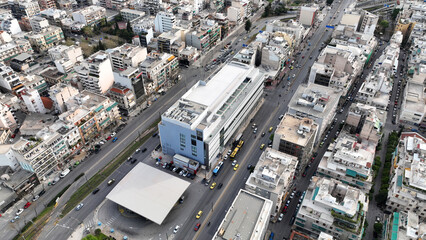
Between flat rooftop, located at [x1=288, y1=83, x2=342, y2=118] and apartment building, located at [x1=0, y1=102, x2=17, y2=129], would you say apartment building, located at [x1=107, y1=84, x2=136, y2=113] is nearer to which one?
apartment building, located at [x1=0, y1=102, x2=17, y2=129]

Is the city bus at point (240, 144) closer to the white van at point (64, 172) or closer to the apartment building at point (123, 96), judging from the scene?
the apartment building at point (123, 96)

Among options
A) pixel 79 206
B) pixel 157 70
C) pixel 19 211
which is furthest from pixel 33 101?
pixel 79 206

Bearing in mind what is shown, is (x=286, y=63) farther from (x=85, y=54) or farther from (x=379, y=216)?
(x=85, y=54)

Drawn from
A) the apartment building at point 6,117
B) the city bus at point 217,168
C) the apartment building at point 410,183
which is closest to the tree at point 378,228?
the apartment building at point 410,183

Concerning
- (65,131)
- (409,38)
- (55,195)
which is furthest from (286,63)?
(55,195)

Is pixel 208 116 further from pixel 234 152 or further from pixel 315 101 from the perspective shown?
pixel 315 101

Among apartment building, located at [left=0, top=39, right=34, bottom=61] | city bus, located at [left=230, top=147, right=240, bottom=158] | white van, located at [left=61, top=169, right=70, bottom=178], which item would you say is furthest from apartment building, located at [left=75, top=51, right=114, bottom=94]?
city bus, located at [left=230, top=147, right=240, bottom=158]
